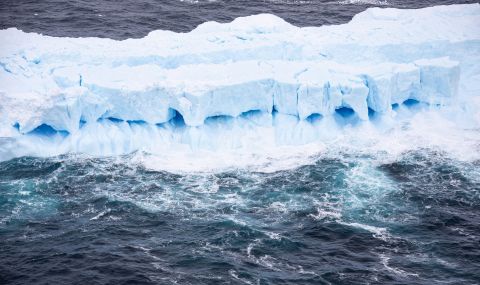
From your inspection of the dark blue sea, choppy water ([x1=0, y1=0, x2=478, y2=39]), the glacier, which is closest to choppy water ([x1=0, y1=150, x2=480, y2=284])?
the dark blue sea

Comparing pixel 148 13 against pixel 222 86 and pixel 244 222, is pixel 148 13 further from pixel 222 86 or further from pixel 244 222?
pixel 244 222

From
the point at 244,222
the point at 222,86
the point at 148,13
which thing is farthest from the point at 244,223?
the point at 148,13

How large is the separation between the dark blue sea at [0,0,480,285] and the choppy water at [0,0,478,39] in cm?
1685

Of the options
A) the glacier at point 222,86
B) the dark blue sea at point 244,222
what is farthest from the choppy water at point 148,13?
the dark blue sea at point 244,222

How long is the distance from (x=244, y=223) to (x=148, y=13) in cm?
2683

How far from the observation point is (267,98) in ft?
119

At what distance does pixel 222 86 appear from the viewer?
35.4 metres

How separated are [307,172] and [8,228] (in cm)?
1373

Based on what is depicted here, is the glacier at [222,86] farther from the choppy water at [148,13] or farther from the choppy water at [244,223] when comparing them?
the choppy water at [148,13]

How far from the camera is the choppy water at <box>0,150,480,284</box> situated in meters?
26.2

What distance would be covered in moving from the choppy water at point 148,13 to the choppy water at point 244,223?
665 inches

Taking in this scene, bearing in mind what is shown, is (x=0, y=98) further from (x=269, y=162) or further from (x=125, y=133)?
(x=269, y=162)

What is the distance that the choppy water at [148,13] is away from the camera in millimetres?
48312

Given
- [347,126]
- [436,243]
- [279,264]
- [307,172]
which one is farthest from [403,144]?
[279,264]
